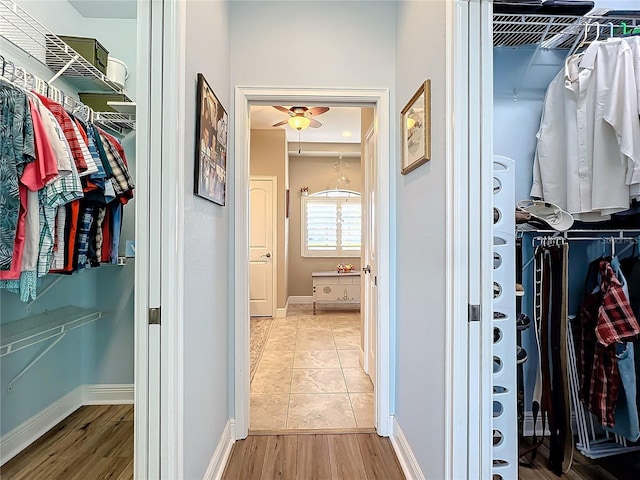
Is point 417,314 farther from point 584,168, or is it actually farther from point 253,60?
point 253,60

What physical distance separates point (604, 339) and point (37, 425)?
2.57 m

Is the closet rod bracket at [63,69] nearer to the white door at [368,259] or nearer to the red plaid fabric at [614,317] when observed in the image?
the white door at [368,259]

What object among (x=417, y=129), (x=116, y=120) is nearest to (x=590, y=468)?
(x=417, y=129)

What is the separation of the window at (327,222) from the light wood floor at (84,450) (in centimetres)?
512

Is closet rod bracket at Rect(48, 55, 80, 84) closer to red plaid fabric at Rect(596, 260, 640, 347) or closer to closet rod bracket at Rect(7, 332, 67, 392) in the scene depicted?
closet rod bracket at Rect(7, 332, 67, 392)

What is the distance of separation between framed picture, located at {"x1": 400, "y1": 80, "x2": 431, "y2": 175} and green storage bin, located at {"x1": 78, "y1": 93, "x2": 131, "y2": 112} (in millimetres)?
1463

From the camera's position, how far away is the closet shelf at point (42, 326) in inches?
53.1

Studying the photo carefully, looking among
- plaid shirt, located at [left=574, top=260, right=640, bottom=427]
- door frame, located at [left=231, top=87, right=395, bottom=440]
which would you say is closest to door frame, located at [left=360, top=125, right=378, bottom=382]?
door frame, located at [left=231, top=87, right=395, bottom=440]

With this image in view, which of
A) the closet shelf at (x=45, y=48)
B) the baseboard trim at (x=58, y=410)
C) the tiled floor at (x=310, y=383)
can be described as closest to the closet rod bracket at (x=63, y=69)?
the closet shelf at (x=45, y=48)

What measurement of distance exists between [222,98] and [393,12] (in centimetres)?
123

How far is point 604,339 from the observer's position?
1639 millimetres

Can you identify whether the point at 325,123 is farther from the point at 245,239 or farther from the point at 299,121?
the point at 245,239

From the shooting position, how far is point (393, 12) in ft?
7.16

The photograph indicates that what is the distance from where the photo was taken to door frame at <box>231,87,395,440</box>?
7.01ft
